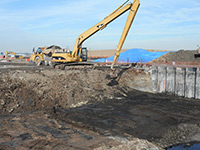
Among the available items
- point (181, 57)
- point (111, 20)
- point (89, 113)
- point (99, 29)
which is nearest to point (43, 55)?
point (99, 29)

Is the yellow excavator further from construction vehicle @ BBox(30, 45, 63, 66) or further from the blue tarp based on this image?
the blue tarp

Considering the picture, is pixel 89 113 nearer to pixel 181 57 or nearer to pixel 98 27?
pixel 98 27

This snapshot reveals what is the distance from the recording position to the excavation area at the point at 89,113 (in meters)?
7.55

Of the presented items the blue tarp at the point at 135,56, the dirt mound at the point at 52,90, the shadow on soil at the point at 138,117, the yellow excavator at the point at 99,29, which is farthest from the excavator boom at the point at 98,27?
the blue tarp at the point at 135,56

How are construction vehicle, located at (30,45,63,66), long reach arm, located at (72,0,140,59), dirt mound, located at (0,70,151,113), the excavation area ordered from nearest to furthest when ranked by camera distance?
the excavation area → dirt mound, located at (0,70,151,113) → long reach arm, located at (72,0,140,59) → construction vehicle, located at (30,45,63,66)

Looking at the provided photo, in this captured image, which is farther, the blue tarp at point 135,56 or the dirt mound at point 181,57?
the blue tarp at point 135,56

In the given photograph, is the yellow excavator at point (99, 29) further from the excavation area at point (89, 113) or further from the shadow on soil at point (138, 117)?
the shadow on soil at point (138, 117)

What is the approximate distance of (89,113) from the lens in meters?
11.4

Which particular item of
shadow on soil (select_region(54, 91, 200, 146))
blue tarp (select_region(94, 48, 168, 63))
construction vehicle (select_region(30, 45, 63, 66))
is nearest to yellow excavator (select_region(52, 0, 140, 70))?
construction vehicle (select_region(30, 45, 63, 66))

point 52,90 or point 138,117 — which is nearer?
point 138,117

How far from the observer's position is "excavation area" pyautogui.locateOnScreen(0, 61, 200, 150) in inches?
297

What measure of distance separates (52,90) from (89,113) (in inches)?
156

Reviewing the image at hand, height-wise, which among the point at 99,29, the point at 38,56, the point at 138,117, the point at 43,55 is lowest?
the point at 138,117

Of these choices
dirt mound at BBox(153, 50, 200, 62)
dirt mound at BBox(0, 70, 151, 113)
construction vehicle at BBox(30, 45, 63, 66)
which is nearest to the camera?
dirt mound at BBox(0, 70, 151, 113)
